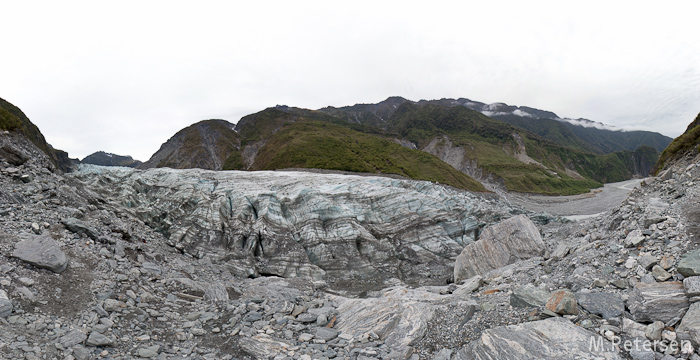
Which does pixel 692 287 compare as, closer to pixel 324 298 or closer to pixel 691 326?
pixel 691 326

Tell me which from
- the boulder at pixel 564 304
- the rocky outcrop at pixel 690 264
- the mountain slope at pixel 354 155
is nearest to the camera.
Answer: the rocky outcrop at pixel 690 264

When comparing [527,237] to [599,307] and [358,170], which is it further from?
[358,170]

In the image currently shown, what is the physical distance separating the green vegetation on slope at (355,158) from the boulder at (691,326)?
84105 mm

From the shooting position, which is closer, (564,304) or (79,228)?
(564,304)

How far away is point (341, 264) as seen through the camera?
85.6 feet

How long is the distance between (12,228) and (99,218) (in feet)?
15.8

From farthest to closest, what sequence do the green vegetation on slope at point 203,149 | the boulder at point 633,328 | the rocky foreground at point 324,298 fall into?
the green vegetation on slope at point 203,149
the rocky foreground at point 324,298
the boulder at point 633,328

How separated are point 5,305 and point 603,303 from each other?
15425mm

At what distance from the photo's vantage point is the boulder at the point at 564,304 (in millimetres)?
7521

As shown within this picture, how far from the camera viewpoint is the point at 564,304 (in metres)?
7.62

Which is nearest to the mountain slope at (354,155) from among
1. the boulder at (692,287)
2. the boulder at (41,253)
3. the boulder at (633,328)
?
the boulder at (41,253)

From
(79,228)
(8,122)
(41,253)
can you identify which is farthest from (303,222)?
(8,122)

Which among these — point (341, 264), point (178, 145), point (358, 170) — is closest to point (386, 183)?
point (341, 264)

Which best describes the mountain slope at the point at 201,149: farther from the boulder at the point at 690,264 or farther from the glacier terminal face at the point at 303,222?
the boulder at the point at 690,264
